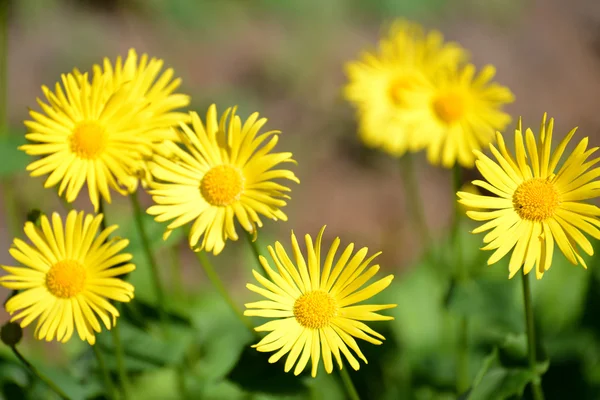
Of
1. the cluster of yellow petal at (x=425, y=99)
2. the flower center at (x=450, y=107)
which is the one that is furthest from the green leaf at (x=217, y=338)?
the flower center at (x=450, y=107)

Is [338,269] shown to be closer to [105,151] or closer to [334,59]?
[105,151]

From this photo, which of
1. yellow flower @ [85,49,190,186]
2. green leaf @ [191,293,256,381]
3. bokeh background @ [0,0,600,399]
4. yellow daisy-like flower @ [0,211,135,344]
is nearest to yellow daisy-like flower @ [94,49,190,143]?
yellow flower @ [85,49,190,186]

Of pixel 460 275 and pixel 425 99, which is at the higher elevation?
pixel 425 99

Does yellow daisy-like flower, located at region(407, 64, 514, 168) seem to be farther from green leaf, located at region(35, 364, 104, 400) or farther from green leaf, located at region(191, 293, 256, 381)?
green leaf, located at region(35, 364, 104, 400)

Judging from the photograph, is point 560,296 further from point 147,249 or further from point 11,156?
A: point 11,156

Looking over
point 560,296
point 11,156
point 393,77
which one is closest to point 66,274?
point 11,156

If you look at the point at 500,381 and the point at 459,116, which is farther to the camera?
the point at 459,116

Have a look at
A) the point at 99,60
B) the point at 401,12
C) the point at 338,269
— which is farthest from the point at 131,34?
the point at 338,269

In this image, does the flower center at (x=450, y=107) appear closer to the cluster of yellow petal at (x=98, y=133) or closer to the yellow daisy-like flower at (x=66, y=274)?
the cluster of yellow petal at (x=98, y=133)
